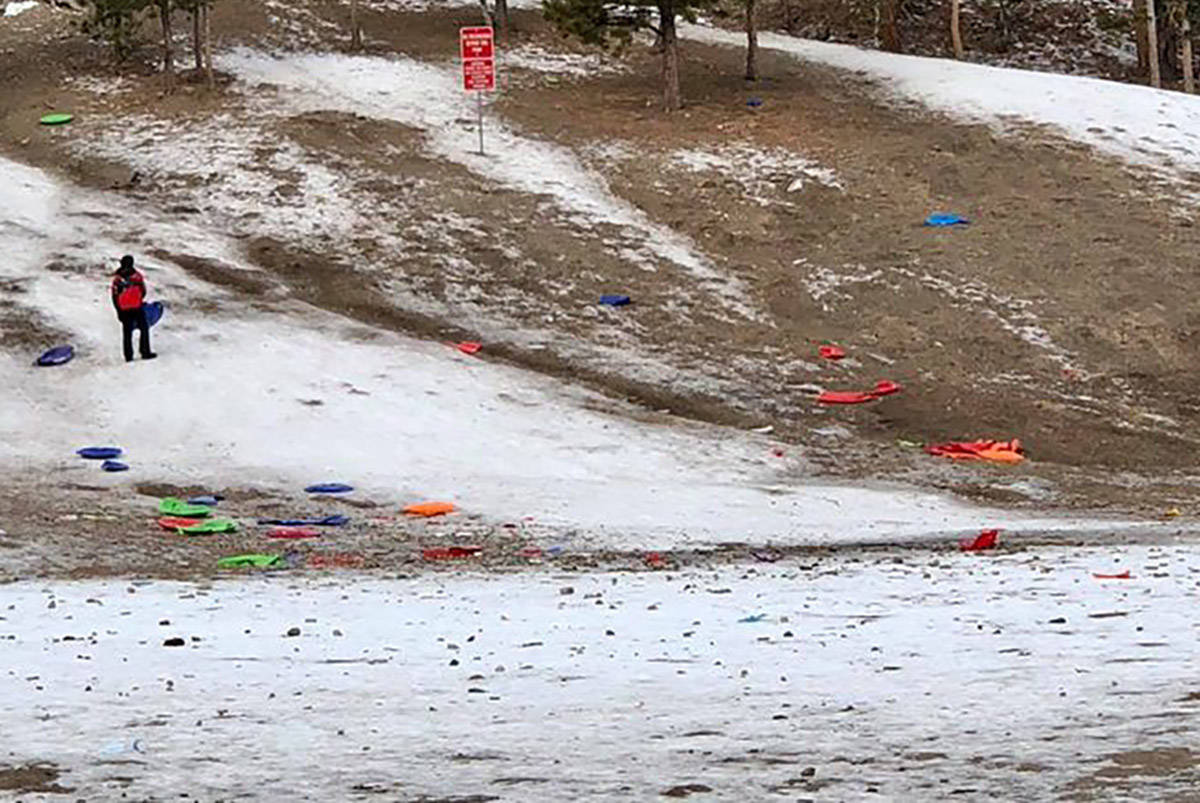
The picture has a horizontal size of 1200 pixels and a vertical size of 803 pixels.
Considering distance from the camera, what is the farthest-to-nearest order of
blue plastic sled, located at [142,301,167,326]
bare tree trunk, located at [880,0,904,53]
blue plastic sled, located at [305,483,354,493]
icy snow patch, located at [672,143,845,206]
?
bare tree trunk, located at [880,0,904,53]
icy snow patch, located at [672,143,845,206]
blue plastic sled, located at [142,301,167,326]
blue plastic sled, located at [305,483,354,493]

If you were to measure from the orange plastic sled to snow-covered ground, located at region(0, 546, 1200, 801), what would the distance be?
5.41m

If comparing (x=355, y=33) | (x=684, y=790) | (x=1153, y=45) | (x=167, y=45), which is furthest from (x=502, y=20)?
(x=684, y=790)

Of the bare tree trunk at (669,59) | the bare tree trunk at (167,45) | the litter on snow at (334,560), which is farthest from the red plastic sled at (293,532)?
the bare tree trunk at (167,45)

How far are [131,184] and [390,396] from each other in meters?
11.4

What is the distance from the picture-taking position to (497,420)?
2248cm

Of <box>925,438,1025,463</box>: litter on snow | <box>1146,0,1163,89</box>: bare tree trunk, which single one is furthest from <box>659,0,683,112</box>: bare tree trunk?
<box>925,438,1025,463</box>: litter on snow

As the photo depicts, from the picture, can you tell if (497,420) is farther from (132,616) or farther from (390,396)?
(132,616)

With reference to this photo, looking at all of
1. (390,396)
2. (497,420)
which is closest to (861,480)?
(497,420)

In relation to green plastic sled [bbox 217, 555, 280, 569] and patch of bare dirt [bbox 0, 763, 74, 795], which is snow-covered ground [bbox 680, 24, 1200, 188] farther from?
patch of bare dirt [bbox 0, 763, 74, 795]

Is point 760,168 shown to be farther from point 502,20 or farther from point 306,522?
point 306,522

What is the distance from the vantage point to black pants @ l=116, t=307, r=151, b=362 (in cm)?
2362

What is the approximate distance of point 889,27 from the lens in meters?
46.4

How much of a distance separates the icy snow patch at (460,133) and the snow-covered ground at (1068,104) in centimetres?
804

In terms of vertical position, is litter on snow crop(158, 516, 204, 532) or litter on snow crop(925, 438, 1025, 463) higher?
litter on snow crop(158, 516, 204, 532)
